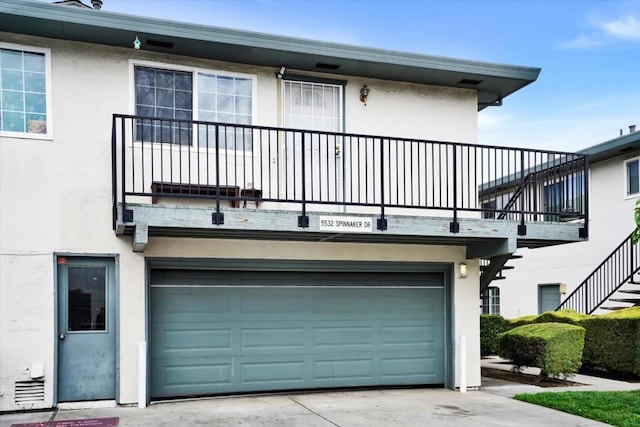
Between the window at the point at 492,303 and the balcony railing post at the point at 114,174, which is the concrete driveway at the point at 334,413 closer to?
the balcony railing post at the point at 114,174

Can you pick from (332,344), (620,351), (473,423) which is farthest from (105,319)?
(620,351)

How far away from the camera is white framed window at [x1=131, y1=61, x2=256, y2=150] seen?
940 centimetres

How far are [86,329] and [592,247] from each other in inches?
515

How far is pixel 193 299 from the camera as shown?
9.61 meters

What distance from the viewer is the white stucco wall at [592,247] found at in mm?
16125

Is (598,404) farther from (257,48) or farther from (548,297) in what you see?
(548,297)

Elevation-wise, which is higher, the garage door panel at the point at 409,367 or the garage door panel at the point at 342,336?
the garage door panel at the point at 342,336

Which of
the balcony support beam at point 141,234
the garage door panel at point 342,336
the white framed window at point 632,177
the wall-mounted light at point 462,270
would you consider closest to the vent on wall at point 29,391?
the balcony support beam at point 141,234

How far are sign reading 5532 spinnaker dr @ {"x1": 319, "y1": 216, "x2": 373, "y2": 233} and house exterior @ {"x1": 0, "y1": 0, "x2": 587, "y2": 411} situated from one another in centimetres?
3

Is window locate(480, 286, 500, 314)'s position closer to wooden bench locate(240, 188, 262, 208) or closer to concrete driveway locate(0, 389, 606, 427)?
concrete driveway locate(0, 389, 606, 427)

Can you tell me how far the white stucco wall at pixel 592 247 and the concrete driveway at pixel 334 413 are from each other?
817cm

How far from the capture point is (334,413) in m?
8.51

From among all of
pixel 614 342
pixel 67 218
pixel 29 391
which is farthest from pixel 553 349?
pixel 29 391

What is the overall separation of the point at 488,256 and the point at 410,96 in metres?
2.97
